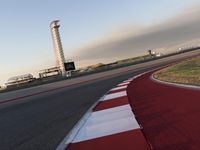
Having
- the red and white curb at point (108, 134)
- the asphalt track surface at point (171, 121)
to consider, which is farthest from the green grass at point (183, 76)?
the red and white curb at point (108, 134)

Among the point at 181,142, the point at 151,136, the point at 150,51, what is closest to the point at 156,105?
the point at 151,136

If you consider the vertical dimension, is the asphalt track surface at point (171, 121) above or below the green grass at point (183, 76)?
above

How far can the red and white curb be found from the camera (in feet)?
17.5

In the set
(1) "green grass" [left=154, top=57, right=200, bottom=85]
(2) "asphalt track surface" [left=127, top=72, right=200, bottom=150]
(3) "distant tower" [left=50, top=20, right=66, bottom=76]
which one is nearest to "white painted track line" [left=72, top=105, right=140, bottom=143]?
(2) "asphalt track surface" [left=127, top=72, right=200, bottom=150]

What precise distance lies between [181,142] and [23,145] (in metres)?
2.84

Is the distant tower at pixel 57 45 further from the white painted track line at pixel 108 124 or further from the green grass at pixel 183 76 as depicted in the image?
the white painted track line at pixel 108 124

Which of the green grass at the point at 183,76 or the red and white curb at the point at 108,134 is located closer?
the red and white curb at the point at 108,134

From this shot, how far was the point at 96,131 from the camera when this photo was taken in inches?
258

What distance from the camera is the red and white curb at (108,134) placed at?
5.34 meters

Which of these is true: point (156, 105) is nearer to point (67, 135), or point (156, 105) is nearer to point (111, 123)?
point (111, 123)

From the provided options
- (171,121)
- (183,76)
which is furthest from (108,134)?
(183,76)

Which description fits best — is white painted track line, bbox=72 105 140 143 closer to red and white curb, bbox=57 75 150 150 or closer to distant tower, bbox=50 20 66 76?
red and white curb, bbox=57 75 150 150

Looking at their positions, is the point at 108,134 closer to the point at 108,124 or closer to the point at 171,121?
the point at 108,124

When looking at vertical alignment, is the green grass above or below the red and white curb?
below
